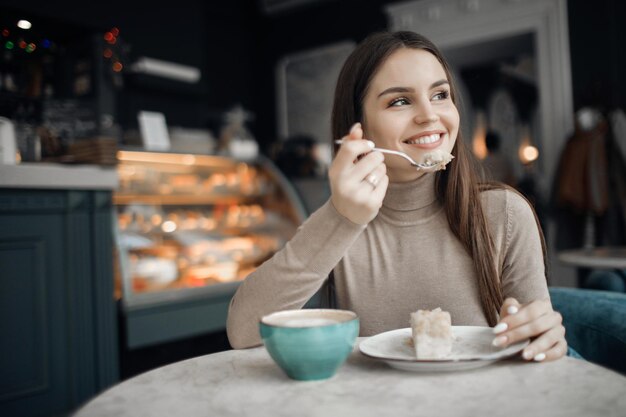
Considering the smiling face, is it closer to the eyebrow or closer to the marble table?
the eyebrow

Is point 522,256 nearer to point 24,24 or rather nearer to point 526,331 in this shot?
point 526,331

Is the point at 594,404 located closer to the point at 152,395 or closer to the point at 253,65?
the point at 152,395

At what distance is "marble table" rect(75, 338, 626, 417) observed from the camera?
62cm

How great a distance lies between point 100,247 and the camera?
2600 millimetres

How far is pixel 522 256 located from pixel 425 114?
0.37m

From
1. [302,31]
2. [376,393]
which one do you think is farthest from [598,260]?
[302,31]

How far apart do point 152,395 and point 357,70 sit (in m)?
0.86

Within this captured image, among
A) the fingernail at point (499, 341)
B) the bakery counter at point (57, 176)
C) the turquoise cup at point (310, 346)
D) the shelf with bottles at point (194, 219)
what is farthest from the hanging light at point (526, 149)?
the turquoise cup at point (310, 346)

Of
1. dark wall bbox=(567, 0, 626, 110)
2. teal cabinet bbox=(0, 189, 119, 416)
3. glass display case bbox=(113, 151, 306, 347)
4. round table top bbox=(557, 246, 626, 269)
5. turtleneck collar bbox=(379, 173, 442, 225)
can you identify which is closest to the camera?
turtleneck collar bbox=(379, 173, 442, 225)

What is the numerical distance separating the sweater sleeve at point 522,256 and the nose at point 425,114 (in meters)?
0.27

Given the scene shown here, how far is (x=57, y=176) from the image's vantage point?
2.43 meters

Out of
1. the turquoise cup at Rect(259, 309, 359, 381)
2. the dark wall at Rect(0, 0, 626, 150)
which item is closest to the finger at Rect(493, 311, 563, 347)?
the turquoise cup at Rect(259, 309, 359, 381)

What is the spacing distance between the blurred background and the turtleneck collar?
26 centimetres

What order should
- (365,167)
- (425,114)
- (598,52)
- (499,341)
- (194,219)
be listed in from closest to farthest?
(499,341)
(365,167)
(425,114)
(194,219)
(598,52)
